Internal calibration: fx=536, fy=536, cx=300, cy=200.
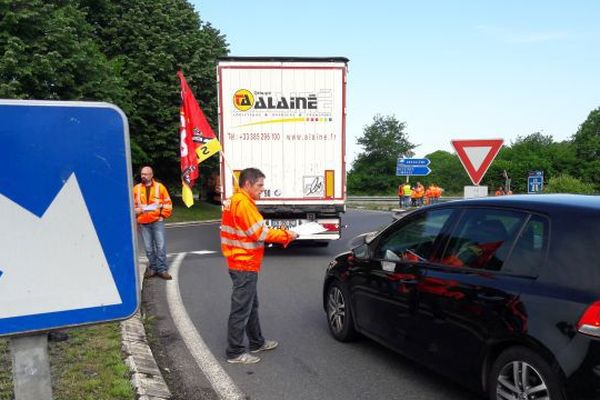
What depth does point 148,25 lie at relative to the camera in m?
26.0

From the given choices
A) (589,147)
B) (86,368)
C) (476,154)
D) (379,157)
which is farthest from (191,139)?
(589,147)

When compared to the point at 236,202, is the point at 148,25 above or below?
above

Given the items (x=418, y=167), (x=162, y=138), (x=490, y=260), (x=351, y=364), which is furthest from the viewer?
(x=418, y=167)

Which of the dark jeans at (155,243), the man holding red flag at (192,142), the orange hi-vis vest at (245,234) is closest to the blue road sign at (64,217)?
the orange hi-vis vest at (245,234)

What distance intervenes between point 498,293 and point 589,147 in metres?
73.1

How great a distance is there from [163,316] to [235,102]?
5890mm

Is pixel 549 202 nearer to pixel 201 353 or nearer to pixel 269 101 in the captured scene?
pixel 201 353

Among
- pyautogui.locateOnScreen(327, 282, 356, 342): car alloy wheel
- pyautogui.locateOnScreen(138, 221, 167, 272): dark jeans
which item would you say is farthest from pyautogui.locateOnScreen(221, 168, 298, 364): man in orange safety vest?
pyautogui.locateOnScreen(138, 221, 167, 272): dark jeans

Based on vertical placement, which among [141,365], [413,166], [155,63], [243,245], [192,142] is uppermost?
[155,63]

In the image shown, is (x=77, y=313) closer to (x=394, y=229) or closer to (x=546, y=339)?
(x=546, y=339)

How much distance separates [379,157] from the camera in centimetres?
7294

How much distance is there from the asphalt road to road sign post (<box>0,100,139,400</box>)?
8.74ft

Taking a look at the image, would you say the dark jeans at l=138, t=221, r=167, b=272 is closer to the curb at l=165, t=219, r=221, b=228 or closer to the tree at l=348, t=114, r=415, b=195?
the curb at l=165, t=219, r=221, b=228

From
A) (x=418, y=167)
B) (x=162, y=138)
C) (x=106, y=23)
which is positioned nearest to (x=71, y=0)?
(x=106, y=23)
